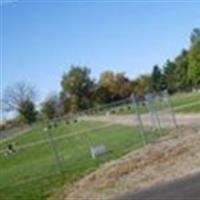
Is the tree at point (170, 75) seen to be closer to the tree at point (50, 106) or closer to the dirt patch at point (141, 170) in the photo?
the tree at point (50, 106)

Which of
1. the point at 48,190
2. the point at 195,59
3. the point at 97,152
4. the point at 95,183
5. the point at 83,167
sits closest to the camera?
the point at 95,183

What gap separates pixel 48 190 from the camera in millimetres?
18125

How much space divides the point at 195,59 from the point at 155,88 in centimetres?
2987

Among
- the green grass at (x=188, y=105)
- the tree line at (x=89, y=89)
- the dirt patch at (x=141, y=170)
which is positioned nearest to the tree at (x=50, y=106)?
the tree line at (x=89, y=89)

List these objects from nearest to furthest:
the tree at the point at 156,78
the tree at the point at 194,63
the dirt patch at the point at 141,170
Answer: the dirt patch at the point at 141,170 < the tree at the point at 194,63 < the tree at the point at 156,78

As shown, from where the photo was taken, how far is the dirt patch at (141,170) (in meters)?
15.5

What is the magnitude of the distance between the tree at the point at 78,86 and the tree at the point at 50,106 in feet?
11.0

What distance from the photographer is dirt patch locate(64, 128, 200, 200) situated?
15.5 metres

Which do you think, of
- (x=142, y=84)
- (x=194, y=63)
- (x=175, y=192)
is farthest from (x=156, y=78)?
(x=175, y=192)

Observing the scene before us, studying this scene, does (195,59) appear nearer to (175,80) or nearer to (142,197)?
(175,80)

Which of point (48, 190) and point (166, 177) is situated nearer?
point (166, 177)

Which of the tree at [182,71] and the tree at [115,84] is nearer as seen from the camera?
the tree at [182,71]

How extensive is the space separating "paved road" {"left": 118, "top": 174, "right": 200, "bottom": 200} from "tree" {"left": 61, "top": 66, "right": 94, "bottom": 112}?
125 meters

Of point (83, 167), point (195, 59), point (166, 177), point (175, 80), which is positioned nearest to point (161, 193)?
point (166, 177)
